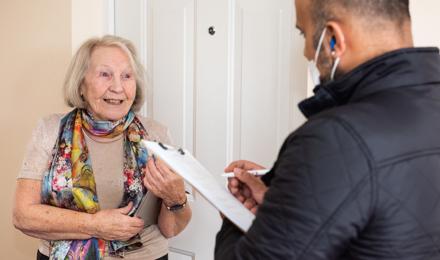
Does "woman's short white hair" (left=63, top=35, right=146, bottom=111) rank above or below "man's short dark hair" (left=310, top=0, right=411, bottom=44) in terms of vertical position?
below

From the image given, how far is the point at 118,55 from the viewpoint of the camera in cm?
153

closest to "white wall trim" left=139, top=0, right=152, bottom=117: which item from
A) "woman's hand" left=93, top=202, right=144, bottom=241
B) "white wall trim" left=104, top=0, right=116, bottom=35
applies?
"white wall trim" left=104, top=0, right=116, bottom=35

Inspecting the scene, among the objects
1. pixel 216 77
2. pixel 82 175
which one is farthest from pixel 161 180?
pixel 216 77

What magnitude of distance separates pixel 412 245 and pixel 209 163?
1.17m

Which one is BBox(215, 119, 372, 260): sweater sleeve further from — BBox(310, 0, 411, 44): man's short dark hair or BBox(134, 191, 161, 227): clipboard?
BBox(134, 191, 161, 227): clipboard

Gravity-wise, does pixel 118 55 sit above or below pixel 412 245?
above

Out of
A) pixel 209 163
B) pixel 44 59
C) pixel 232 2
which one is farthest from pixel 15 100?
pixel 232 2

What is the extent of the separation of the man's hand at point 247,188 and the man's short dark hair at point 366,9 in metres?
0.34

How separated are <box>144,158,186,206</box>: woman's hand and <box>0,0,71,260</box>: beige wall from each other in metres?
0.92

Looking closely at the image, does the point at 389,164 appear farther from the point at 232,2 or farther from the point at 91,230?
the point at 232,2

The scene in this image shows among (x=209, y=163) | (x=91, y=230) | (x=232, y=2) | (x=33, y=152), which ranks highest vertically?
(x=232, y=2)

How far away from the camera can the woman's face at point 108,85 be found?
1.49 m

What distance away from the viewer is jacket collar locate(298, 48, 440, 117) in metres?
0.65

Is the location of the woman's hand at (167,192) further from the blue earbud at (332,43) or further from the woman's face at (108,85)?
the blue earbud at (332,43)
